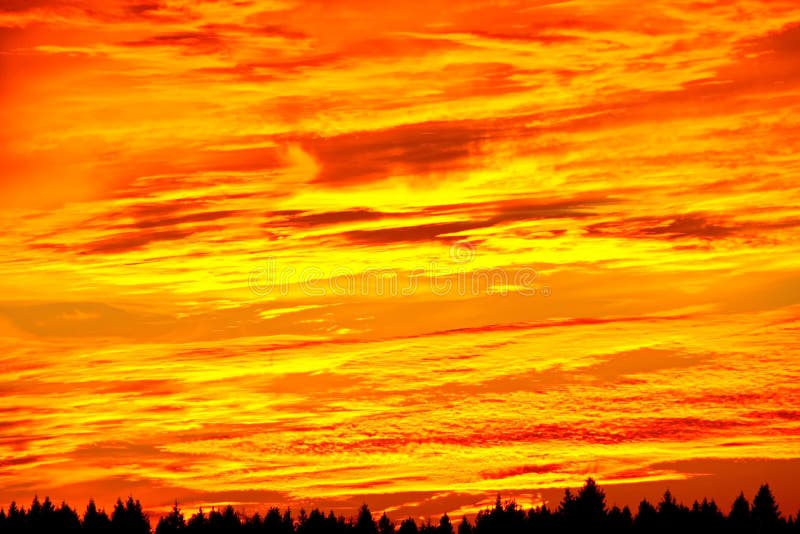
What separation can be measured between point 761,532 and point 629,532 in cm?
2265

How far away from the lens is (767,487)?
18738 cm

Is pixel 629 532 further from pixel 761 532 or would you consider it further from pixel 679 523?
pixel 761 532

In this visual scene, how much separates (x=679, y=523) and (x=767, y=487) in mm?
12771

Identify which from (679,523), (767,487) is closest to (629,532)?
(679,523)

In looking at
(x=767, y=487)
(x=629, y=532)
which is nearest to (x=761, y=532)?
(x=767, y=487)

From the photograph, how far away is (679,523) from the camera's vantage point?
640 ft

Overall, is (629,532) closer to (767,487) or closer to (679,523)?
(679,523)

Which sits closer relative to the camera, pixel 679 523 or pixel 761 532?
pixel 761 532

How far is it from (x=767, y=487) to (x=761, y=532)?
845 centimetres

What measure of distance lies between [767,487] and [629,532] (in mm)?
19720

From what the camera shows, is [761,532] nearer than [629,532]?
Yes

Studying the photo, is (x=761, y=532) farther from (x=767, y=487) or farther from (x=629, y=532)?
(x=629, y=532)

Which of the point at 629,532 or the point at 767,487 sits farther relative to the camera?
the point at 629,532

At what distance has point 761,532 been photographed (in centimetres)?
18025
